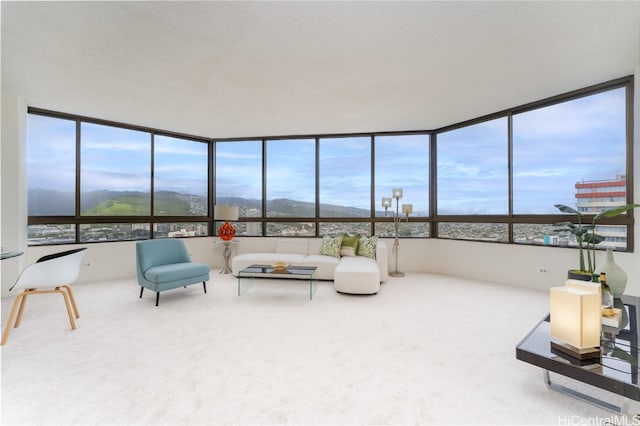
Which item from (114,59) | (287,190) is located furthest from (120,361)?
(287,190)

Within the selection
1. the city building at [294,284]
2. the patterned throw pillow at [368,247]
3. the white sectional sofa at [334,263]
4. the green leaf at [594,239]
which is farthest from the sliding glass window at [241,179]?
the green leaf at [594,239]

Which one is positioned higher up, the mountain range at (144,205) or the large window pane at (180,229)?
the mountain range at (144,205)

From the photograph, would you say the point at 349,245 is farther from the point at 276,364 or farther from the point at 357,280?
the point at 276,364

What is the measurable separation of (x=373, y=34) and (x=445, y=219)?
4.03 meters

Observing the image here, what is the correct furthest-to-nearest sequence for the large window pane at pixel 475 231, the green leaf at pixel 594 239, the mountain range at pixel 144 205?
1. the large window pane at pixel 475 231
2. the mountain range at pixel 144 205
3. the green leaf at pixel 594 239

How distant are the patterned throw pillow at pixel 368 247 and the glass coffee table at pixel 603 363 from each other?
311 centimetres

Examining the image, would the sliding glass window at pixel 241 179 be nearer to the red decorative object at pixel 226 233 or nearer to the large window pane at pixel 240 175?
the large window pane at pixel 240 175

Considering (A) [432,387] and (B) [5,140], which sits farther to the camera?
(B) [5,140]

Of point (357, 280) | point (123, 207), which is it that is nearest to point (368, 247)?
point (357, 280)

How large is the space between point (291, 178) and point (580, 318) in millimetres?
5168

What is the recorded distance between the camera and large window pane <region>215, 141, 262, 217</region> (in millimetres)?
6191

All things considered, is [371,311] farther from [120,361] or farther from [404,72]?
[404,72]

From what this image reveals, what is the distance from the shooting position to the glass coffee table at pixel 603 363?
4.60 ft

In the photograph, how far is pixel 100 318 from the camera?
→ 3100 millimetres
